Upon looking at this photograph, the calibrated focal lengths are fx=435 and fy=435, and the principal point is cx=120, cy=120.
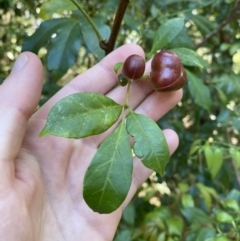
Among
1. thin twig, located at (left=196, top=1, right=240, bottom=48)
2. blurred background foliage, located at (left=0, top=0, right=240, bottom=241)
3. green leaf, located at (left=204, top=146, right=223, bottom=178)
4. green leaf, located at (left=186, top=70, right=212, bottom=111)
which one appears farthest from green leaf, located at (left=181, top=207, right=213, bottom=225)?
thin twig, located at (left=196, top=1, right=240, bottom=48)

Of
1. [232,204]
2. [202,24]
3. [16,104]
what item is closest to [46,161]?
[16,104]

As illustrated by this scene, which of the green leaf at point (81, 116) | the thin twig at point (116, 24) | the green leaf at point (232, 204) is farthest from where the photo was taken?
the green leaf at point (232, 204)

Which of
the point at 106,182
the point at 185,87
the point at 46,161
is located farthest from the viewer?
the point at 185,87

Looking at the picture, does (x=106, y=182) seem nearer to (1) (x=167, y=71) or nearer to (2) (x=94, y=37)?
(1) (x=167, y=71)

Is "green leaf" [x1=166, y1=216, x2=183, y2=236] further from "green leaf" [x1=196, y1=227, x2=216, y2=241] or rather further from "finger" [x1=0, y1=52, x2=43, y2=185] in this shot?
"finger" [x1=0, y1=52, x2=43, y2=185]

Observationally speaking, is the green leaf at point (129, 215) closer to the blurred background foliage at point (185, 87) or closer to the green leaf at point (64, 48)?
the blurred background foliage at point (185, 87)

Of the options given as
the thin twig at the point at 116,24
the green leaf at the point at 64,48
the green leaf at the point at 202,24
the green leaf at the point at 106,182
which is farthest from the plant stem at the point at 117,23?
the green leaf at the point at 202,24
